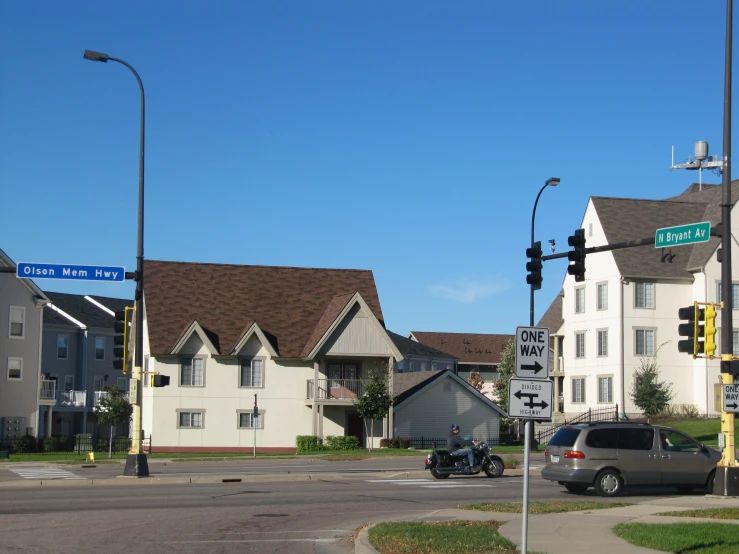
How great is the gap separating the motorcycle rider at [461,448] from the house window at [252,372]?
2531 cm

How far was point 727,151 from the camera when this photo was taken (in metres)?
21.2

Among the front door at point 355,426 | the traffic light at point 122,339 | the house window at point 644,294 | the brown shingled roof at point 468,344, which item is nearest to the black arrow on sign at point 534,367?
the traffic light at point 122,339

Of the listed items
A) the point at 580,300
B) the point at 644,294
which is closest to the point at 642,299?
the point at 644,294

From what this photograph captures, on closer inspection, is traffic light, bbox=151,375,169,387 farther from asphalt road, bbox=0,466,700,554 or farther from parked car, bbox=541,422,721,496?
parked car, bbox=541,422,721,496

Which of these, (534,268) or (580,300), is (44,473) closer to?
(534,268)

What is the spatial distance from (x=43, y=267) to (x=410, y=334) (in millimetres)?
88607

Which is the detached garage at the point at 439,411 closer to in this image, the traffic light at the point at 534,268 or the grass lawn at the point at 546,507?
the traffic light at the point at 534,268

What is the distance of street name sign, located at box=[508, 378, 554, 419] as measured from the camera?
11578 millimetres

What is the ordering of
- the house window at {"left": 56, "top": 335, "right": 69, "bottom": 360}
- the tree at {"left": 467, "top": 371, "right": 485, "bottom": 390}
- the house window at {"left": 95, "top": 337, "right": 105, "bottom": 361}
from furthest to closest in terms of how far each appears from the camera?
1. the tree at {"left": 467, "top": 371, "right": 485, "bottom": 390}
2. the house window at {"left": 95, "top": 337, "right": 105, "bottom": 361}
3. the house window at {"left": 56, "top": 335, "right": 69, "bottom": 360}

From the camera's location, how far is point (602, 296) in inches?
2347

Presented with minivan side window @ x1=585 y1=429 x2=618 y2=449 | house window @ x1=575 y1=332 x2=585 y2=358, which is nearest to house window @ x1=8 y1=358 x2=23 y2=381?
house window @ x1=575 y1=332 x2=585 y2=358

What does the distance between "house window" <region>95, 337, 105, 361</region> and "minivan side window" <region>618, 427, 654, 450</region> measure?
56.6 meters

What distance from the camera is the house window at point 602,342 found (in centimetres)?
5897

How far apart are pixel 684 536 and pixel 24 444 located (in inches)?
1846
